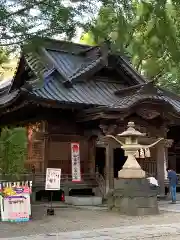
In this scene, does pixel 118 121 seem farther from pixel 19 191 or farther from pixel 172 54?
pixel 172 54

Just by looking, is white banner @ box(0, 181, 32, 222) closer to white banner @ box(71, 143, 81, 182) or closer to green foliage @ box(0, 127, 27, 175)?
green foliage @ box(0, 127, 27, 175)

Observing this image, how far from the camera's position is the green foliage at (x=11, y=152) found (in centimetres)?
1103

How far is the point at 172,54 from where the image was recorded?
3.69 meters

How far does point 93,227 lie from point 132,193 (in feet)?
10.00

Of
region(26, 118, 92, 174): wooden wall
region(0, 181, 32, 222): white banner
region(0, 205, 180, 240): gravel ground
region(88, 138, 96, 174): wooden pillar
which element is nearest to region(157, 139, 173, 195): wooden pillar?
region(88, 138, 96, 174): wooden pillar

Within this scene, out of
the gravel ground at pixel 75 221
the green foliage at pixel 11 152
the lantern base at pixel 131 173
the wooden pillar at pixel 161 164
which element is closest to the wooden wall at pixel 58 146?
the wooden pillar at pixel 161 164

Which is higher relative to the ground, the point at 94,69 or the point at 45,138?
the point at 94,69

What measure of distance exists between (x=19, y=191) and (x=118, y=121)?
6.73m

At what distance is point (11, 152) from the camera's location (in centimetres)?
1166

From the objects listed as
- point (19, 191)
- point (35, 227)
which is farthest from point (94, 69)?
point (35, 227)

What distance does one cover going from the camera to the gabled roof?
54.3 feet

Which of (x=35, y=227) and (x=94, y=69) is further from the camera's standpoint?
(x=94, y=69)

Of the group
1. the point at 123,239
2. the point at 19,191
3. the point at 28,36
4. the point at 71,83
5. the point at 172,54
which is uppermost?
the point at 71,83

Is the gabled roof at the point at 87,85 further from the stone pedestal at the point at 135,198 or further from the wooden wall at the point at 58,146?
the stone pedestal at the point at 135,198
